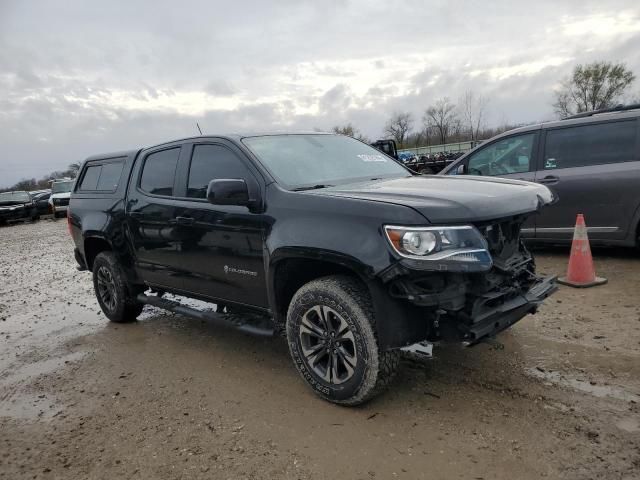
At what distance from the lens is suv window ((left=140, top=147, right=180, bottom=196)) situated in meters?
4.68

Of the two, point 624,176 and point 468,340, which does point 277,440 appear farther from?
point 624,176

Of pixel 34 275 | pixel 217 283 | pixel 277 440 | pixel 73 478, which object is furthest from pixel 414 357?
pixel 34 275

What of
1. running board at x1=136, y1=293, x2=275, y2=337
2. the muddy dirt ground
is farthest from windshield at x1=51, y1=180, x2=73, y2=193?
running board at x1=136, y1=293, x2=275, y2=337

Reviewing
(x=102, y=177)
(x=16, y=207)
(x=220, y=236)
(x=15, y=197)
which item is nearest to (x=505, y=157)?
(x=220, y=236)

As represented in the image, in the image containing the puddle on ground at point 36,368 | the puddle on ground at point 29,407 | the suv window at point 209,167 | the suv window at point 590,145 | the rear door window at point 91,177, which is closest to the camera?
the puddle on ground at point 29,407

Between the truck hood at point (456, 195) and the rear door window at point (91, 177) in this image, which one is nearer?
the truck hood at point (456, 195)

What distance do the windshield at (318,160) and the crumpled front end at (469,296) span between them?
1250mm

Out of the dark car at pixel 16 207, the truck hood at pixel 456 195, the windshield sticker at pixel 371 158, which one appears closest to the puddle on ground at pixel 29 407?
the truck hood at pixel 456 195

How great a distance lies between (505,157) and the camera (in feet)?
23.1

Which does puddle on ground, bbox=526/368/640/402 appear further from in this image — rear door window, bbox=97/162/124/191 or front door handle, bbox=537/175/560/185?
rear door window, bbox=97/162/124/191

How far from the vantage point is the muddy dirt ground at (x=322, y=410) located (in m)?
2.75

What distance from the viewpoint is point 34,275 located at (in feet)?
30.5

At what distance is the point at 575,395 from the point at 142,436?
2.79 metres

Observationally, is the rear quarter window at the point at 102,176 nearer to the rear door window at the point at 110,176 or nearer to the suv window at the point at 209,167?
the rear door window at the point at 110,176
